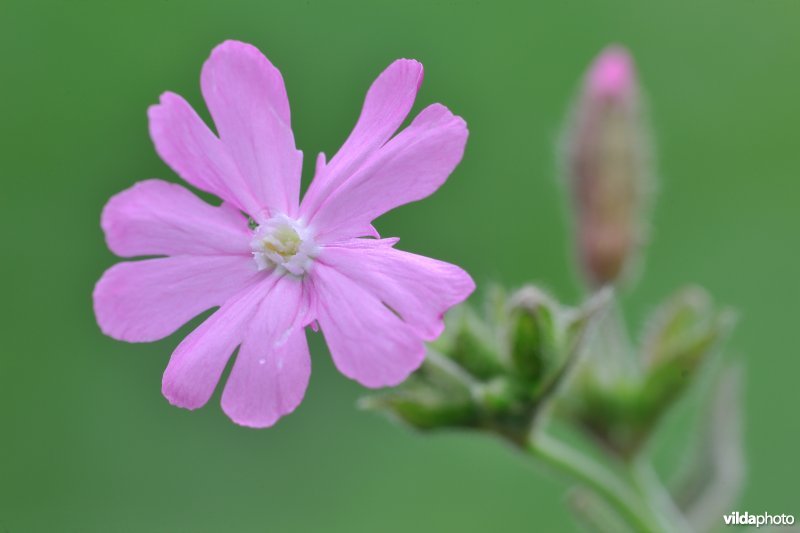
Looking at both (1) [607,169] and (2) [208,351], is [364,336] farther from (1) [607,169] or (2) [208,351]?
(1) [607,169]

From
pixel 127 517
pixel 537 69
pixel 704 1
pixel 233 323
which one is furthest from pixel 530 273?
pixel 233 323

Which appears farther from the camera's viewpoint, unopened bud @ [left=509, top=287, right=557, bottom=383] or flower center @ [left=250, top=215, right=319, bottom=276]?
unopened bud @ [left=509, top=287, right=557, bottom=383]

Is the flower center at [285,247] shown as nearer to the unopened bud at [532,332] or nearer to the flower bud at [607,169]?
the unopened bud at [532,332]

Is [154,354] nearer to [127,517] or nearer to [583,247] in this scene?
[127,517]

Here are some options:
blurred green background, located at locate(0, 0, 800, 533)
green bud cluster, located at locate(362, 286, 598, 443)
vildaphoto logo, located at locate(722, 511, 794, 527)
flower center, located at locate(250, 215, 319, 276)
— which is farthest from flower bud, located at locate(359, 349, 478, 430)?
blurred green background, located at locate(0, 0, 800, 533)

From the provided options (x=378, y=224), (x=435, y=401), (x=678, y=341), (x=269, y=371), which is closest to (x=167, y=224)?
(x=269, y=371)

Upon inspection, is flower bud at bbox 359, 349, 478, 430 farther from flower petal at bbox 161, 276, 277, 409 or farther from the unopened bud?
flower petal at bbox 161, 276, 277, 409

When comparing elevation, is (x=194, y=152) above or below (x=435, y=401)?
above
